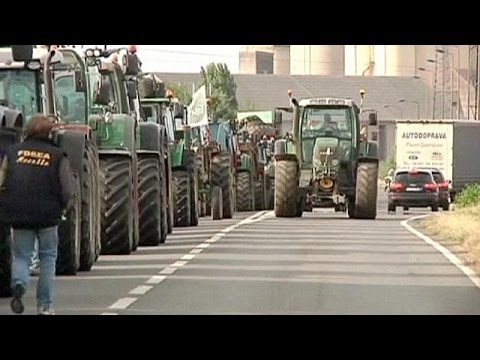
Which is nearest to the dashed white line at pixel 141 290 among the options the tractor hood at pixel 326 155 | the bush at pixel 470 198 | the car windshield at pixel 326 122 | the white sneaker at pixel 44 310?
the white sneaker at pixel 44 310

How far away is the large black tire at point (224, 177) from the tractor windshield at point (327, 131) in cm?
227

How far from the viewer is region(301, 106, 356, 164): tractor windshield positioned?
136ft

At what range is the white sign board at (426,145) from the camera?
2552 inches

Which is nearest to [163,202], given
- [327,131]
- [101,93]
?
[101,93]

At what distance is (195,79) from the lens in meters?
119

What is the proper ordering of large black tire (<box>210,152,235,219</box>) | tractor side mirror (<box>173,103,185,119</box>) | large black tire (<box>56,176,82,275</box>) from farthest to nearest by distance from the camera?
1. large black tire (<box>210,152,235,219</box>)
2. tractor side mirror (<box>173,103,185,119</box>)
3. large black tire (<box>56,176,82,275</box>)

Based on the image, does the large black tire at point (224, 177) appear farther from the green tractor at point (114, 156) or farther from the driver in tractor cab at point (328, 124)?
the green tractor at point (114, 156)

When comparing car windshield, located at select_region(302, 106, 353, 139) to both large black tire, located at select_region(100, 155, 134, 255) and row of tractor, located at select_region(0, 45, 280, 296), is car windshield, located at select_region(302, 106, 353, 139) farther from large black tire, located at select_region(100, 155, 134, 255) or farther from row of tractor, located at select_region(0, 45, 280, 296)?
large black tire, located at select_region(100, 155, 134, 255)

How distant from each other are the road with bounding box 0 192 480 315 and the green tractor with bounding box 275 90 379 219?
9.33m

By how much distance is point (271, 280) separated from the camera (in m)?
20.5

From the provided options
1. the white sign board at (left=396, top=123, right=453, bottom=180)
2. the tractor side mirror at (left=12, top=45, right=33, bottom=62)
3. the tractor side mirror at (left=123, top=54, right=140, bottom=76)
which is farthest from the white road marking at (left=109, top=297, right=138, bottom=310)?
the white sign board at (left=396, top=123, right=453, bottom=180)

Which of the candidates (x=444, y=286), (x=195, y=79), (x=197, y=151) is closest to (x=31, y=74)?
(x=444, y=286)

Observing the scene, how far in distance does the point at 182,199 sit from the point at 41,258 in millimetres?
19029
